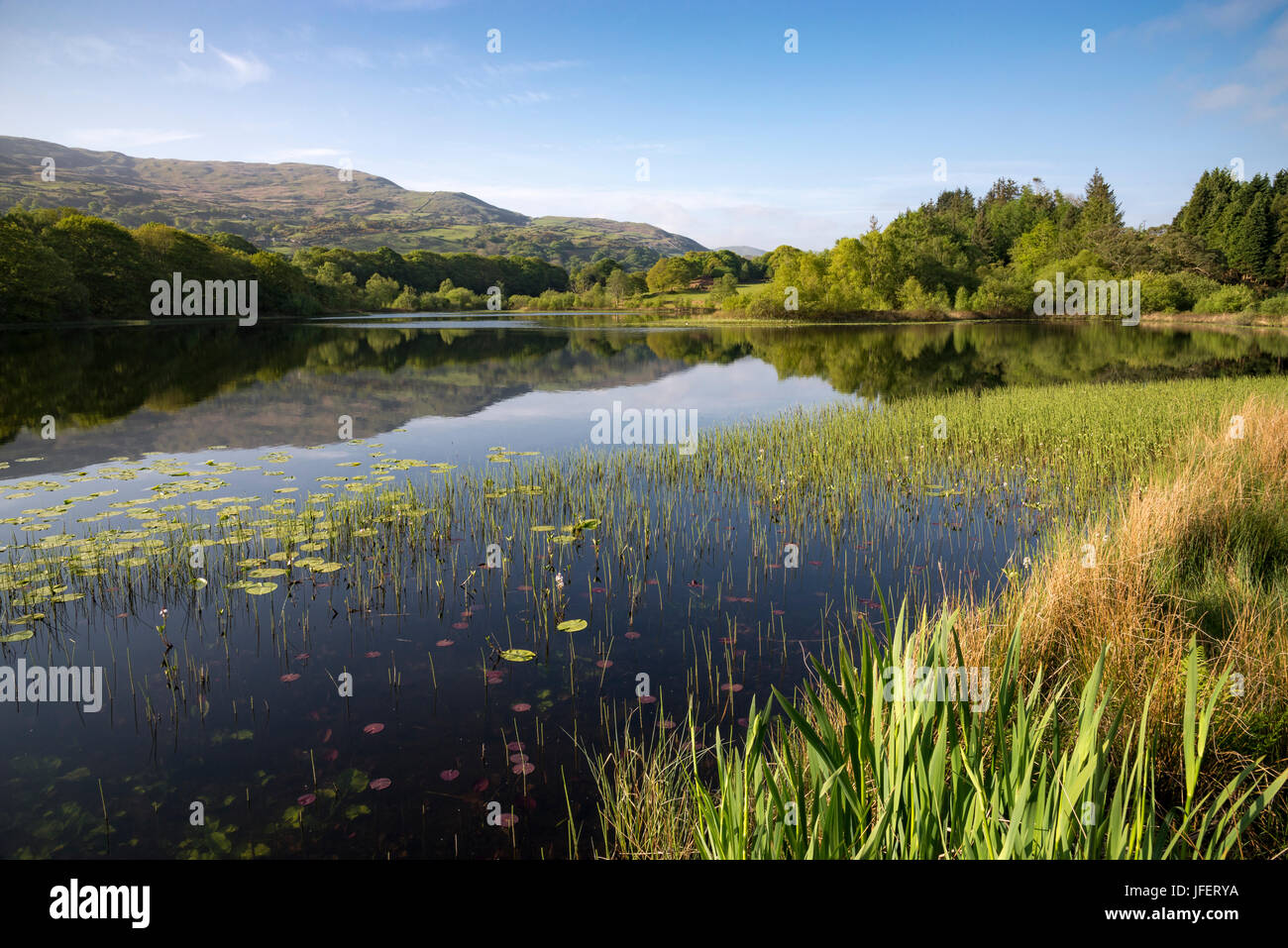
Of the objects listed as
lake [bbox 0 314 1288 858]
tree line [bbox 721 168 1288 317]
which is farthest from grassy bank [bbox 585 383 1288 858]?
tree line [bbox 721 168 1288 317]

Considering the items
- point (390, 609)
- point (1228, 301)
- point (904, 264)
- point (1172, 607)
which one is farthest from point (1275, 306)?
point (390, 609)

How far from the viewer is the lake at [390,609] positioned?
4797mm

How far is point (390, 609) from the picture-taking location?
25.9 ft

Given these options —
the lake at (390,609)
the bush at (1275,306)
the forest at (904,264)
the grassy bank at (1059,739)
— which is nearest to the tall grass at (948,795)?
the grassy bank at (1059,739)

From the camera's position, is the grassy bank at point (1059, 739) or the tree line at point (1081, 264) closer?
the grassy bank at point (1059, 739)

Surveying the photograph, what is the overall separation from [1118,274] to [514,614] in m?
106

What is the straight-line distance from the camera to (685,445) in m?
15.8

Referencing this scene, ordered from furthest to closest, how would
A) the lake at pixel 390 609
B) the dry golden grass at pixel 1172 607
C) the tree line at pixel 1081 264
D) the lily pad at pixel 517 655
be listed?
1. the tree line at pixel 1081 264
2. the lily pad at pixel 517 655
3. the lake at pixel 390 609
4. the dry golden grass at pixel 1172 607

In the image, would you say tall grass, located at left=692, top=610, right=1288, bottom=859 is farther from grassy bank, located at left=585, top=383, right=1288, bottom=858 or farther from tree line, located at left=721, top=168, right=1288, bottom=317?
tree line, located at left=721, top=168, right=1288, bottom=317

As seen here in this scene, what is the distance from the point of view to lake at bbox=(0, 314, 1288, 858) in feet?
15.7

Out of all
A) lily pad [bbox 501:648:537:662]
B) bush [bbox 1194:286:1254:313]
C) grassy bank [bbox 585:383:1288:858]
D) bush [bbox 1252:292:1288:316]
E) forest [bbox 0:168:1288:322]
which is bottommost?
lily pad [bbox 501:648:537:662]

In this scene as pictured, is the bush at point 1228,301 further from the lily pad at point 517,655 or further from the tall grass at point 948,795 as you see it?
the tall grass at point 948,795

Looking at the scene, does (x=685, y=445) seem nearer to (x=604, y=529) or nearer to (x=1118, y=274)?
(x=604, y=529)
